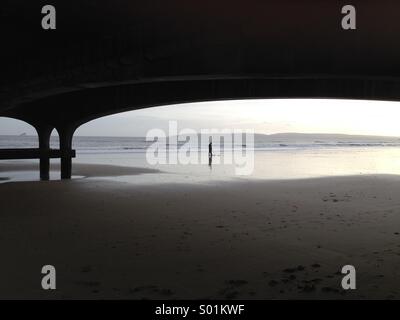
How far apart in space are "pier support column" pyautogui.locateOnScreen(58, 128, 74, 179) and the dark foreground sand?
7.81 metres

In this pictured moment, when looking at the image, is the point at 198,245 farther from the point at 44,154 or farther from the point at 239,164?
the point at 239,164

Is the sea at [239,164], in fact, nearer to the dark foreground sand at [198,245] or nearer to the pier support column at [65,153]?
the pier support column at [65,153]

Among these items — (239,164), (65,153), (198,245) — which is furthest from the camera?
(239,164)

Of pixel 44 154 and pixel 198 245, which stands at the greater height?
pixel 44 154

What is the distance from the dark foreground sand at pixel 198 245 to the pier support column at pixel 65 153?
781 centimetres

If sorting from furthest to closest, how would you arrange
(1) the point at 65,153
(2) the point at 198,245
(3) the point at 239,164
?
(3) the point at 239,164 → (1) the point at 65,153 → (2) the point at 198,245

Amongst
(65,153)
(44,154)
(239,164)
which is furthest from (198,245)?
(239,164)

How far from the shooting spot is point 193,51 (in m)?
9.59

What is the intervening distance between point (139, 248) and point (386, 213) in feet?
24.7

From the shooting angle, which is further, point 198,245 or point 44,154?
point 44,154

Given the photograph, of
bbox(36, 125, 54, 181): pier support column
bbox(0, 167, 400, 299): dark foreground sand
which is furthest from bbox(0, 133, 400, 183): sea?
bbox(0, 167, 400, 299): dark foreground sand

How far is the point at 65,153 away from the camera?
875 inches

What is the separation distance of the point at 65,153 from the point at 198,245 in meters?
16.5

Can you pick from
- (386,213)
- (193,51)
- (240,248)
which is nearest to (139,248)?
(240,248)
